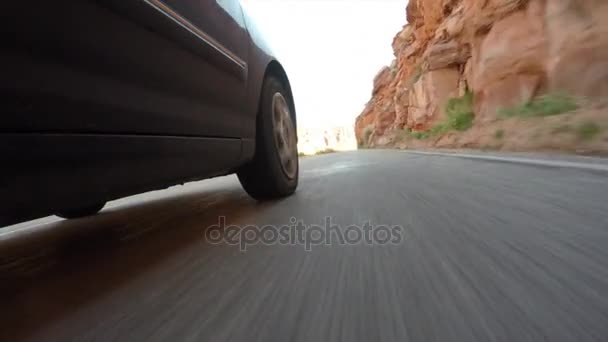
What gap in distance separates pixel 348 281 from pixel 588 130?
4.91 m

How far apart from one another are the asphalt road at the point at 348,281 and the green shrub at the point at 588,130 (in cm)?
321

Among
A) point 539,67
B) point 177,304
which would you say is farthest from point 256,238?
point 539,67

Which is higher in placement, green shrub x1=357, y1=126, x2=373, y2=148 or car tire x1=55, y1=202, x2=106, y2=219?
car tire x1=55, y1=202, x2=106, y2=219

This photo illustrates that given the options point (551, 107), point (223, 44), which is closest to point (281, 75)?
point (223, 44)

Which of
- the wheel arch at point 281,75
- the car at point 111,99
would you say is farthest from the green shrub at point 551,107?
the car at point 111,99

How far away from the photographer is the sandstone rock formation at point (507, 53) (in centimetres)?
676

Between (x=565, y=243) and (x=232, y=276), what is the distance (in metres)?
0.97

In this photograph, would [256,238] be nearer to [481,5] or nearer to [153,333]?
[153,333]

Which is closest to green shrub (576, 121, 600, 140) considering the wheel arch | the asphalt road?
the asphalt road

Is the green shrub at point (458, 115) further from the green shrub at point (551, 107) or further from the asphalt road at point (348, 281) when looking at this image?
the asphalt road at point (348, 281)

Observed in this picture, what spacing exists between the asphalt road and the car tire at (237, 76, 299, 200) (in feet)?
1.94

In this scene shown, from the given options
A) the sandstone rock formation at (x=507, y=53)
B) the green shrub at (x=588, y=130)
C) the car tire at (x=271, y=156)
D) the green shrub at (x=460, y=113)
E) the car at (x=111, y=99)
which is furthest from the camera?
the green shrub at (x=460, y=113)

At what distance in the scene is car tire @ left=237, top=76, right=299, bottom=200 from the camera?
6.83ft

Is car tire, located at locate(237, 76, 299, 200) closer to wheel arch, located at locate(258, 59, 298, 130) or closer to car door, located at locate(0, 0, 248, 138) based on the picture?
wheel arch, located at locate(258, 59, 298, 130)
